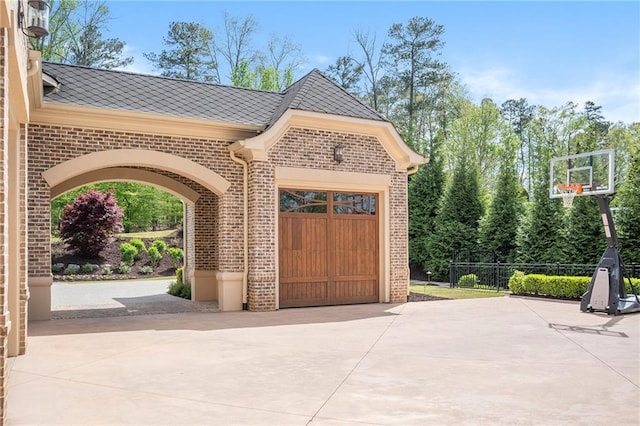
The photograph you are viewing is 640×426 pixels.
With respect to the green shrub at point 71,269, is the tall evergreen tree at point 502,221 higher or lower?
higher

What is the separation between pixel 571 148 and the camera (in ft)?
81.6

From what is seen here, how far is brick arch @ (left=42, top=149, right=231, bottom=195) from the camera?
10.4 meters

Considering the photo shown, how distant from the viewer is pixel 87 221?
88.1 feet

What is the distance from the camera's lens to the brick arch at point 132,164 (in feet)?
34.2

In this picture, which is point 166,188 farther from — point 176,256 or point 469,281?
point 176,256

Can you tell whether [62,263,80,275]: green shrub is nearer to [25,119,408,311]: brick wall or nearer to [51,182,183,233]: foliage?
[51,182,183,233]: foliage

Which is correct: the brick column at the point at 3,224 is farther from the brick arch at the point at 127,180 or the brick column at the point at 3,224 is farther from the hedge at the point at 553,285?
the hedge at the point at 553,285

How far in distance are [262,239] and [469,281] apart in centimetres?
1049

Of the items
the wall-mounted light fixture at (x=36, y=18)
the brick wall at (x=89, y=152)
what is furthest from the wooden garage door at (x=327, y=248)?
the wall-mounted light fixture at (x=36, y=18)

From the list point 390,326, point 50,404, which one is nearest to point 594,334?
point 390,326

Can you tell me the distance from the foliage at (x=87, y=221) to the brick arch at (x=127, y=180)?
46.4ft

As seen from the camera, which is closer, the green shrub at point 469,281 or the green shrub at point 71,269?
the green shrub at point 469,281

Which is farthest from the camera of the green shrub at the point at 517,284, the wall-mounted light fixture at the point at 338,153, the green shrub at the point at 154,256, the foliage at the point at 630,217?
the green shrub at the point at 154,256

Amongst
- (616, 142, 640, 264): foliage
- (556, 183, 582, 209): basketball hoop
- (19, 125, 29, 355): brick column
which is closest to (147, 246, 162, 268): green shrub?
(616, 142, 640, 264): foliage
